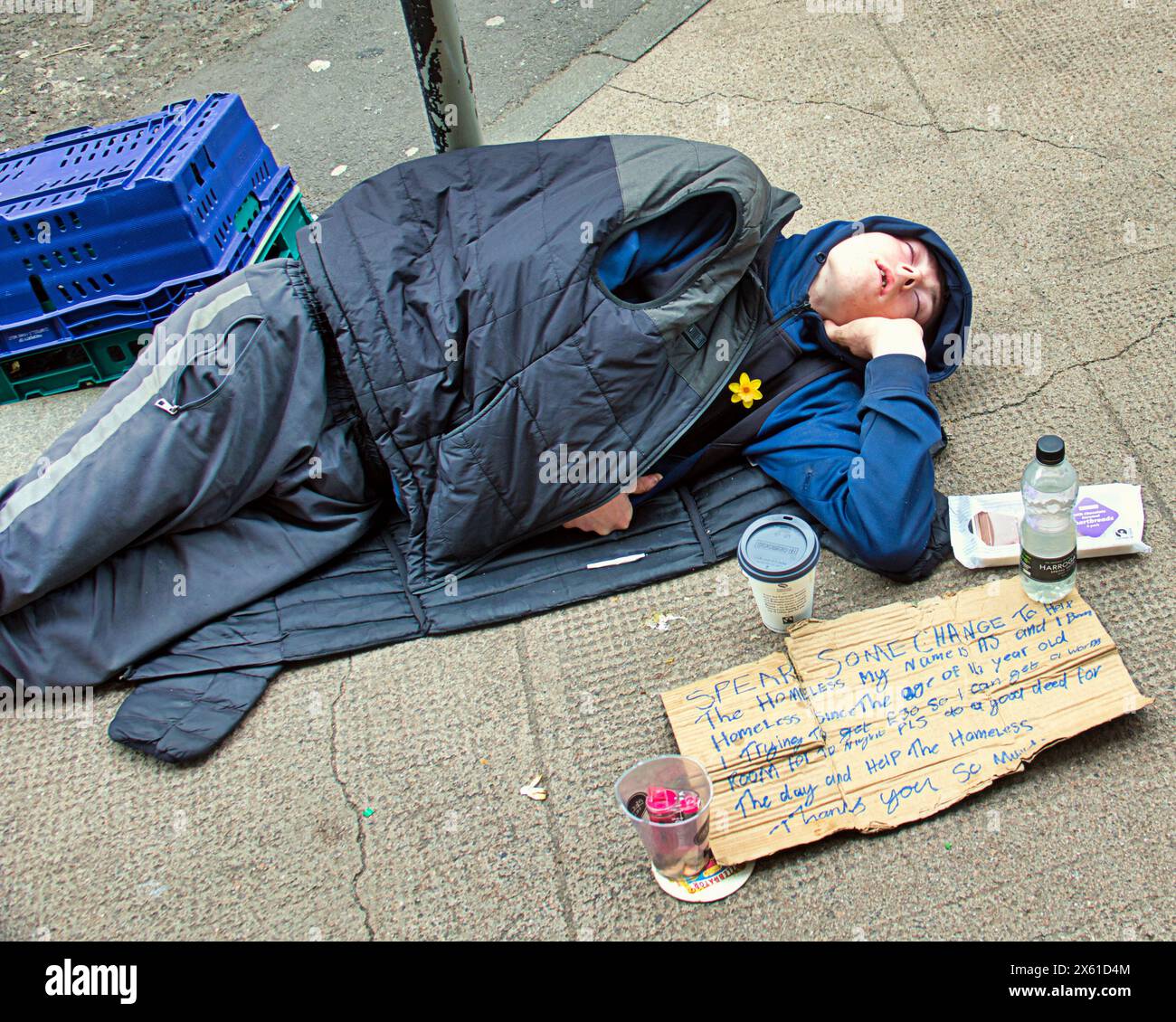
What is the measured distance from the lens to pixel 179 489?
90.5 inches

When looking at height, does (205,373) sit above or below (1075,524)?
above

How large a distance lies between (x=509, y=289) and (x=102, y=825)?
1.34m

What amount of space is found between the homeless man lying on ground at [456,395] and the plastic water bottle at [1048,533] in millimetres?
192

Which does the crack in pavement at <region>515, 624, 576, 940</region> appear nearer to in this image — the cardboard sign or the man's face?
the cardboard sign

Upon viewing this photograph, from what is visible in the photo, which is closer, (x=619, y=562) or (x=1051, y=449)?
(x=1051, y=449)

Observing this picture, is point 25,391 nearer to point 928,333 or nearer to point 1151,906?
point 928,333

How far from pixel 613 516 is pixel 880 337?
2.32 feet

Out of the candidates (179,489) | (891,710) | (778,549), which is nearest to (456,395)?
(179,489)

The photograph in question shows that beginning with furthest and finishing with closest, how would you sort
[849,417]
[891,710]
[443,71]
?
1. [443,71]
2. [849,417]
3. [891,710]

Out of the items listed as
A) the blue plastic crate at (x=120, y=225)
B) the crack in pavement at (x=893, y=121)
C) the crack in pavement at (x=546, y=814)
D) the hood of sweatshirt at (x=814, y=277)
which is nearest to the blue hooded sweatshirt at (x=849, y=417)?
the hood of sweatshirt at (x=814, y=277)

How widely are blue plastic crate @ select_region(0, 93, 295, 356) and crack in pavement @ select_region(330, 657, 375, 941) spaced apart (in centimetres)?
127

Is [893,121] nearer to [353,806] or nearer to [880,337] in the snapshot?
[880,337]

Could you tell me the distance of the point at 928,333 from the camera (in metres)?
2.60

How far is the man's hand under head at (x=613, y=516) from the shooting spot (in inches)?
97.7
